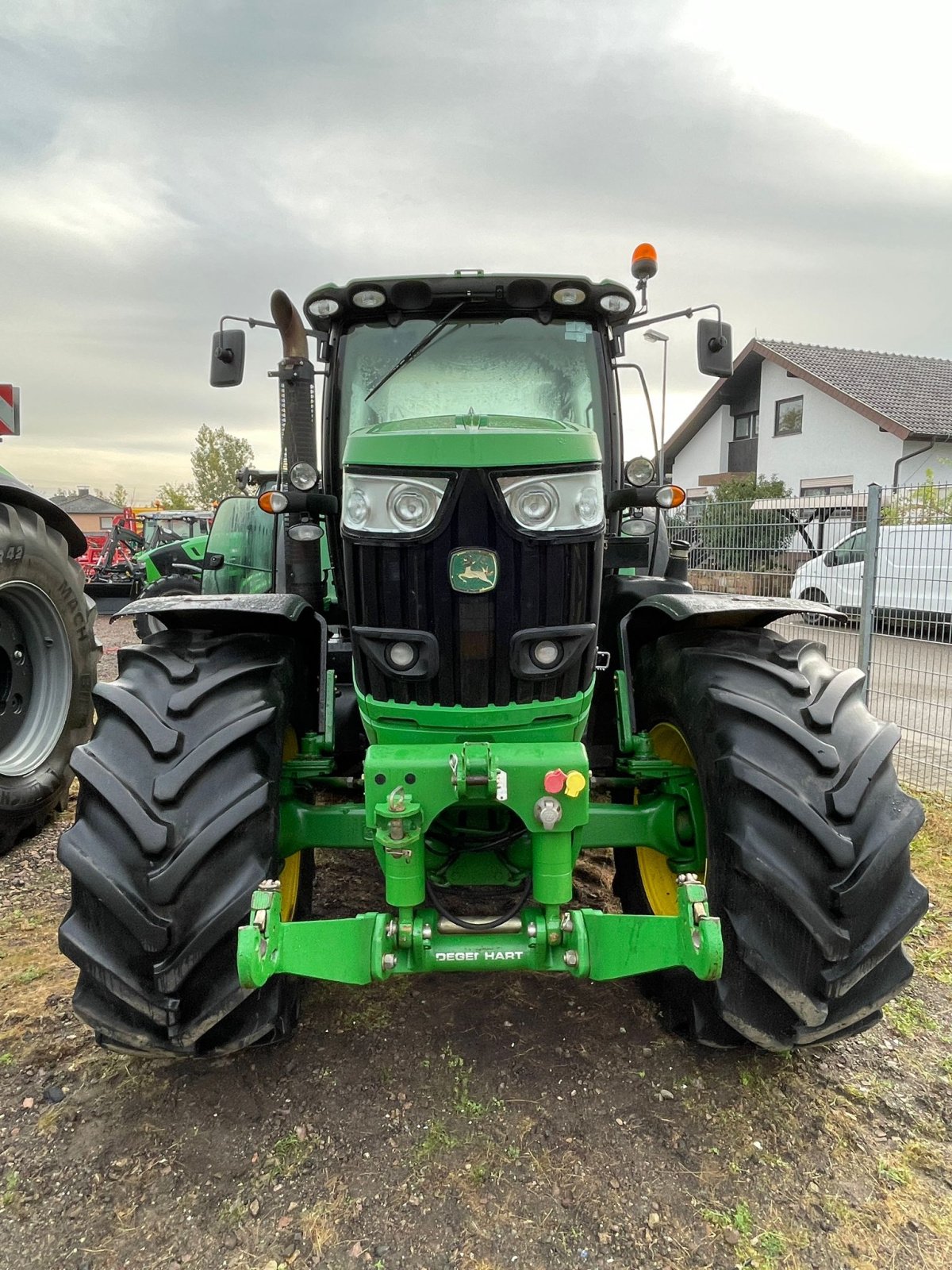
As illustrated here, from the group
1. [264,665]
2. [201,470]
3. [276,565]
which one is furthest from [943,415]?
[201,470]

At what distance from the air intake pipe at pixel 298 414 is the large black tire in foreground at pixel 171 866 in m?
1.02

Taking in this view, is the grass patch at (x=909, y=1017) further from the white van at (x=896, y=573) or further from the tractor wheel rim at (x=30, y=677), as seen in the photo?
the tractor wheel rim at (x=30, y=677)

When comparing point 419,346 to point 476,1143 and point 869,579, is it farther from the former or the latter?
point 869,579

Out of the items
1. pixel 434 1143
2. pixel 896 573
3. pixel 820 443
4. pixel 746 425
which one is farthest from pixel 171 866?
pixel 746 425

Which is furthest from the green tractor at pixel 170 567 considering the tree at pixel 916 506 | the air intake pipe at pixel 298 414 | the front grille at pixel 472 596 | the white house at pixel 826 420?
the white house at pixel 826 420

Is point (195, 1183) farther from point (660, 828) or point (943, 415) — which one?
point (943, 415)

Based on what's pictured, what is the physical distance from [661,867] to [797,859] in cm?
93

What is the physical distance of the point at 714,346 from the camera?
3410 millimetres

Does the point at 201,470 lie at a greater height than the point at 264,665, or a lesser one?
greater

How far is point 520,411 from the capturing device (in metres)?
3.05

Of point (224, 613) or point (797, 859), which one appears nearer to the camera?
point (797, 859)

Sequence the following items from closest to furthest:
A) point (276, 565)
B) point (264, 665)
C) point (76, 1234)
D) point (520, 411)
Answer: point (76, 1234), point (264, 665), point (520, 411), point (276, 565)

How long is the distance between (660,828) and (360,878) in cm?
165

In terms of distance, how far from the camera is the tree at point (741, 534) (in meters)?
6.42
